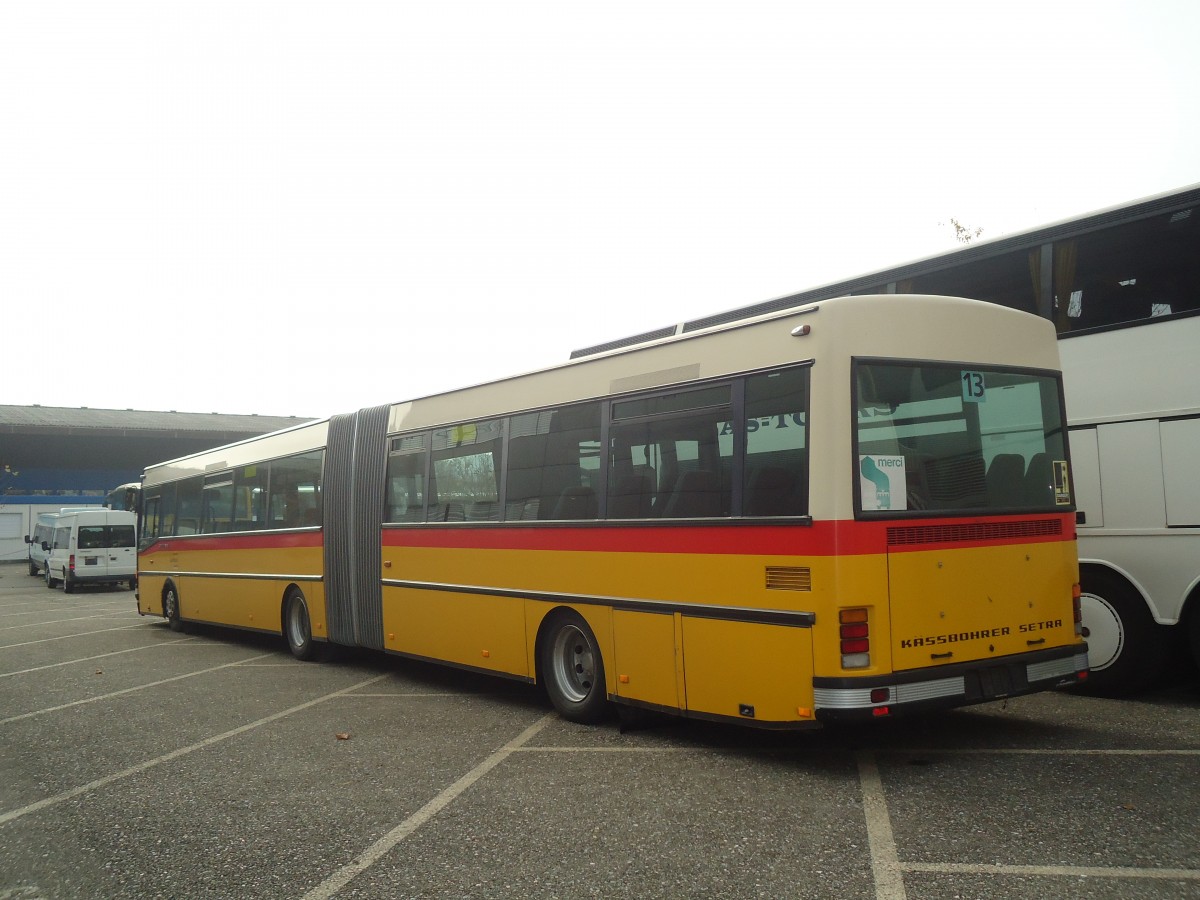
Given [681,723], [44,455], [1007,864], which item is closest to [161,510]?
[681,723]

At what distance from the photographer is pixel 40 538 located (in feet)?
125

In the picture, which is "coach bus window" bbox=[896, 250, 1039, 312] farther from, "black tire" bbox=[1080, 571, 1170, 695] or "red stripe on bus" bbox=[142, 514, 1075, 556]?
"red stripe on bus" bbox=[142, 514, 1075, 556]

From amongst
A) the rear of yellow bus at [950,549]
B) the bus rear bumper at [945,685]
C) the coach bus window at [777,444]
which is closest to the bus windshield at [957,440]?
the rear of yellow bus at [950,549]

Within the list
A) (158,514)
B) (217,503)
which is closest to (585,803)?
(217,503)

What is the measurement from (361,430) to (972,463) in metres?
7.36

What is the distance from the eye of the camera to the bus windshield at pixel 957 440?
6082 millimetres

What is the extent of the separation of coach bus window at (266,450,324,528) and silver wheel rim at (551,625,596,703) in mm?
5180

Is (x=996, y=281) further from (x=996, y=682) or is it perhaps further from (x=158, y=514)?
(x=158, y=514)

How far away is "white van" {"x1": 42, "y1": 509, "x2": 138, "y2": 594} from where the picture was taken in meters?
30.9

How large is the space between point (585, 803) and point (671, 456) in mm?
2500

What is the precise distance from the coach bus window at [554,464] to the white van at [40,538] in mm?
30390

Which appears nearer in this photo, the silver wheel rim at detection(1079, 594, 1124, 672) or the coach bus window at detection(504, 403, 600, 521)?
the coach bus window at detection(504, 403, 600, 521)

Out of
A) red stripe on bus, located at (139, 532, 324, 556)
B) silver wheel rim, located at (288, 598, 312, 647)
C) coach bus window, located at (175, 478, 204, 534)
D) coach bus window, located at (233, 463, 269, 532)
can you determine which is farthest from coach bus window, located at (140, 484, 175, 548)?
silver wheel rim, located at (288, 598, 312, 647)

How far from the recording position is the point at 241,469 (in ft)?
48.7
